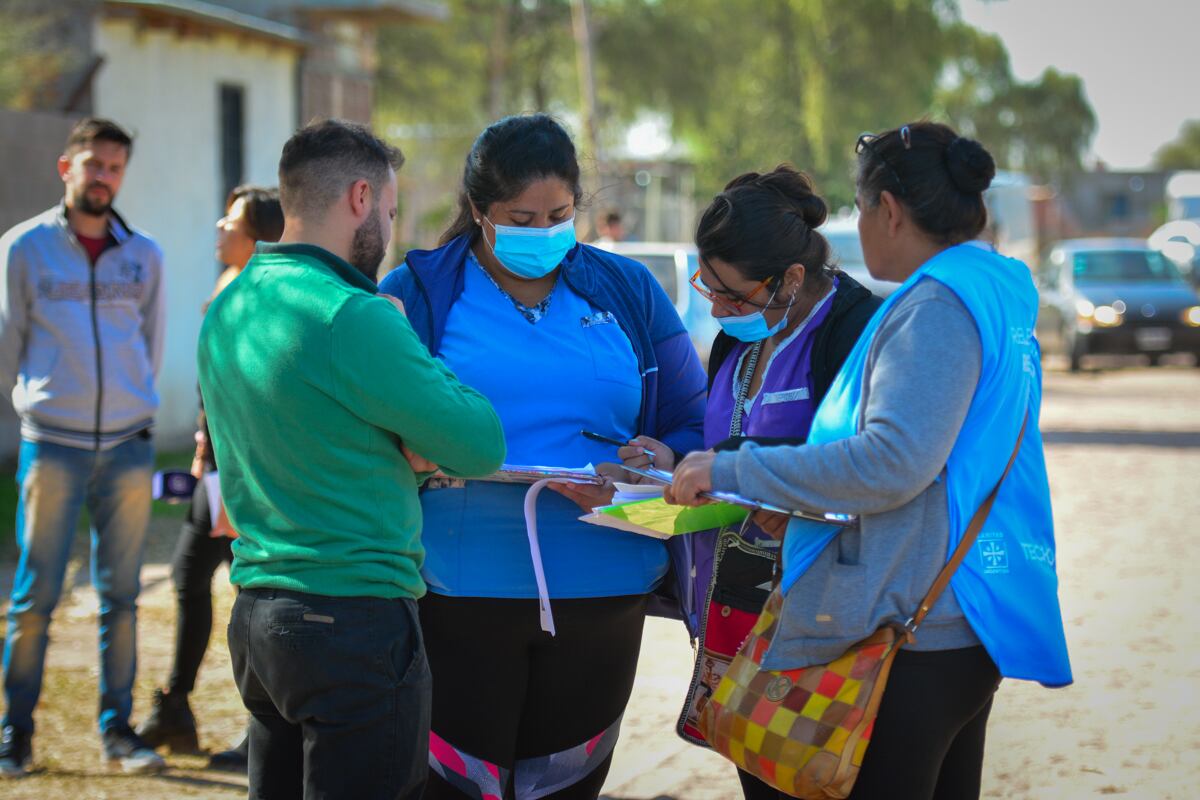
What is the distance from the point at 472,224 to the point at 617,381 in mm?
Result: 546

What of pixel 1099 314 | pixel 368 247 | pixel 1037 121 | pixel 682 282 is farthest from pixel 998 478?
pixel 1037 121

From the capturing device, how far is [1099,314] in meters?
20.3

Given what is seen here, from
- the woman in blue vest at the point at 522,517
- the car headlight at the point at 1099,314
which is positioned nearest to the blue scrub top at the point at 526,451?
the woman in blue vest at the point at 522,517

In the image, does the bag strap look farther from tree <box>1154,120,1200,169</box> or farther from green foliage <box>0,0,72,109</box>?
tree <box>1154,120,1200,169</box>

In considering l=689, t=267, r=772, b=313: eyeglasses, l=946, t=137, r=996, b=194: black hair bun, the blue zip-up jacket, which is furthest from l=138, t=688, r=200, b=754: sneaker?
l=946, t=137, r=996, b=194: black hair bun

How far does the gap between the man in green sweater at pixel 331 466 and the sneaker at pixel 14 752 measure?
2671mm

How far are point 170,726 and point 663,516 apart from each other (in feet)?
10.0

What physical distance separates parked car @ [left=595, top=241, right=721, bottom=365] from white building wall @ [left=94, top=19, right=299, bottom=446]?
443cm

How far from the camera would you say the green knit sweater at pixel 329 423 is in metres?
2.58

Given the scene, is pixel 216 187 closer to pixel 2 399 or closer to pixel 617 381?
pixel 2 399

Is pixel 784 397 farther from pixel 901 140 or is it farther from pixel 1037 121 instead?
pixel 1037 121

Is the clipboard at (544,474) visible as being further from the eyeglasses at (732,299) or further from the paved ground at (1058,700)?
the paved ground at (1058,700)

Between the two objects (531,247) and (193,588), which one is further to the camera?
(193,588)

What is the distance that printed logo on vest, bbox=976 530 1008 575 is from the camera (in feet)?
8.52
